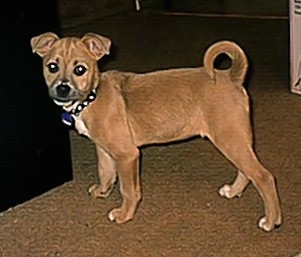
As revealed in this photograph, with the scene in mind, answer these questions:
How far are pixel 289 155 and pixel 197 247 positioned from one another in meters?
0.58

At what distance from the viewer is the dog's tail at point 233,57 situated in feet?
7.00

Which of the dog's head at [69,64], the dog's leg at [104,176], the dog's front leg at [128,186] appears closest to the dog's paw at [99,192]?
the dog's leg at [104,176]

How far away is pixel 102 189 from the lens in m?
2.42

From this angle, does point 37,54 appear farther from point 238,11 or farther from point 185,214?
point 238,11

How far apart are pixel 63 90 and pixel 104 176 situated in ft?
1.40

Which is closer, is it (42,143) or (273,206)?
(273,206)

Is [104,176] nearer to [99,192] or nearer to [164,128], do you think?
[99,192]

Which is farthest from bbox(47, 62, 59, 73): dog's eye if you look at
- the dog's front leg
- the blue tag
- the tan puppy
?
the dog's front leg

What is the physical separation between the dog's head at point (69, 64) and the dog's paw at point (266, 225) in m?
0.55

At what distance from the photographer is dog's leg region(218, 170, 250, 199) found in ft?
7.73

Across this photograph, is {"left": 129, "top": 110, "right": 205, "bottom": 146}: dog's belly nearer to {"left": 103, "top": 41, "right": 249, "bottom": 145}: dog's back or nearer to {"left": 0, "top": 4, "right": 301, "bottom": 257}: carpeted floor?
{"left": 103, "top": 41, "right": 249, "bottom": 145}: dog's back

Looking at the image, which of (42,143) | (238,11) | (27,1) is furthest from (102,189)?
(238,11)

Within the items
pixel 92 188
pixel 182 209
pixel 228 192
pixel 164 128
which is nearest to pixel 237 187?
pixel 228 192

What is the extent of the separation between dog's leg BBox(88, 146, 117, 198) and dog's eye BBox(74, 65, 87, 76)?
337 mm
